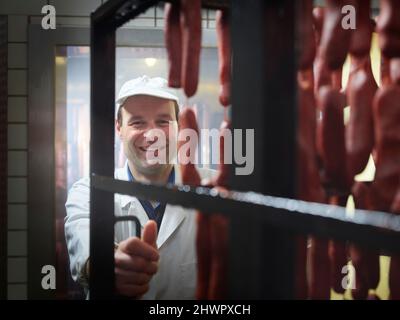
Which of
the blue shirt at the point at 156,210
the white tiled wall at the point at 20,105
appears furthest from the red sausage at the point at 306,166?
the white tiled wall at the point at 20,105

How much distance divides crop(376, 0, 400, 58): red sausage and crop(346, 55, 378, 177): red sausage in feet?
0.33

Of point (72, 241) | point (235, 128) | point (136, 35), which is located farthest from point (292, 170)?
point (136, 35)

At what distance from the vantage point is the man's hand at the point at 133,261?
102cm

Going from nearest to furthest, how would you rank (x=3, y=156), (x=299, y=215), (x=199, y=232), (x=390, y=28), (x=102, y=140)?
(x=299, y=215) → (x=390, y=28) → (x=199, y=232) → (x=102, y=140) → (x=3, y=156)

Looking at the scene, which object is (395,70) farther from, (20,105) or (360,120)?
(20,105)

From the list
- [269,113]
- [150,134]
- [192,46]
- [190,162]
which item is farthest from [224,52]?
[150,134]

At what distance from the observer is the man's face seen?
1.73 metres

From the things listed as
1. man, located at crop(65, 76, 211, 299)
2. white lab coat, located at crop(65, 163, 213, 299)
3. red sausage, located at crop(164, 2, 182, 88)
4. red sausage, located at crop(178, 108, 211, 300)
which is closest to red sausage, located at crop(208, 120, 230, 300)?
red sausage, located at crop(178, 108, 211, 300)

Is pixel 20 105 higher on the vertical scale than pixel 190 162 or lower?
higher

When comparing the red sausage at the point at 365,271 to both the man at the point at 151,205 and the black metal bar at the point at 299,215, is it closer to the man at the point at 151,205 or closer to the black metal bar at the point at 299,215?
the black metal bar at the point at 299,215

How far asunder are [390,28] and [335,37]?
0.27 ft

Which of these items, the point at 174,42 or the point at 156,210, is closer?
the point at 174,42

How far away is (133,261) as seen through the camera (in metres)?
1.05
